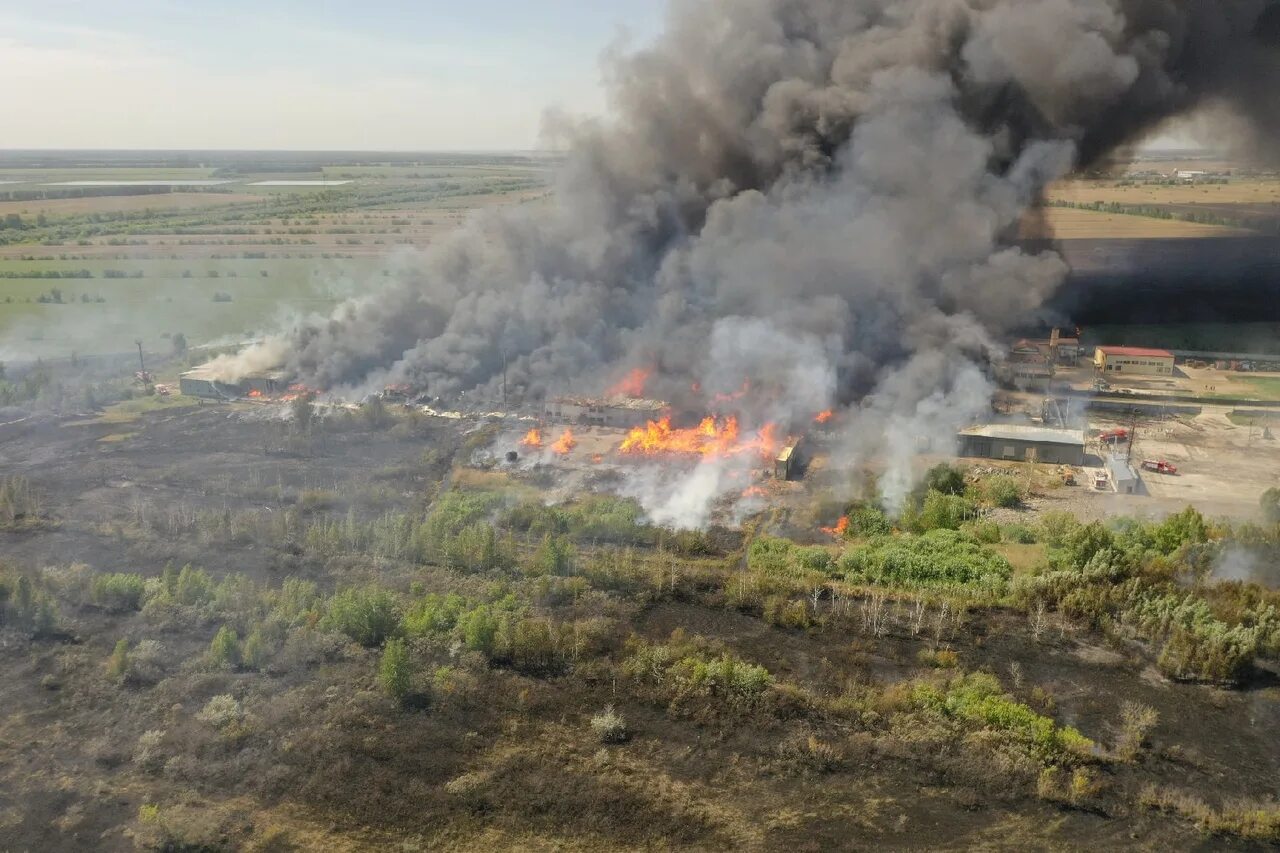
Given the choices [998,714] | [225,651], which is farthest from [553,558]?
[998,714]

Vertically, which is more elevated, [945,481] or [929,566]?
[945,481]

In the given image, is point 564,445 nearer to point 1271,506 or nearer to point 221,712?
point 221,712

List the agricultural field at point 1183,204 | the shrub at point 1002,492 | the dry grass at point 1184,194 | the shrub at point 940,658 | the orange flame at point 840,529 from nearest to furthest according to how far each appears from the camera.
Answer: the shrub at point 940,658 < the orange flame at point 840,529 < the shrub at point 1002,492 < the agricultural field at point 1183,204 < the dry grass at point 1184,194

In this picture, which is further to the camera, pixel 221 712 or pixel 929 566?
pixel 929 566

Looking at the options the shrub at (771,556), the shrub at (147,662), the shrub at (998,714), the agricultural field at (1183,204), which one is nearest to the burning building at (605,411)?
the shrub at (771,556)

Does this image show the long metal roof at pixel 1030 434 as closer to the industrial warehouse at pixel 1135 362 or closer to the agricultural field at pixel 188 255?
the industrial warehouse at pixel 1135 362

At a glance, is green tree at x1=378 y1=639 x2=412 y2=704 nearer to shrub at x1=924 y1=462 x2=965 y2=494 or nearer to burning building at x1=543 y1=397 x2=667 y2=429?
shrub at x1=924 y1=462 x2=965 y2=494
